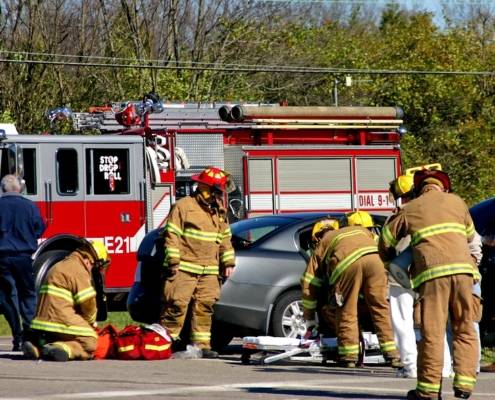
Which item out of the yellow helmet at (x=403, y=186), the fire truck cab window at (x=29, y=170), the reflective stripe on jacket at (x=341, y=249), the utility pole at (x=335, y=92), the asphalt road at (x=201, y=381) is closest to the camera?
the asphalt road at (x=201, y=381)

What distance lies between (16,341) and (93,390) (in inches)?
154

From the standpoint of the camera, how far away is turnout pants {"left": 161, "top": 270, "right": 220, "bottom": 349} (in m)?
12.7

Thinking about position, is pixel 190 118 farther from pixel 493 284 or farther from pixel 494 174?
pixel 494 174

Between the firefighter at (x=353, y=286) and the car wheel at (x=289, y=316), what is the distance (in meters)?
1.11

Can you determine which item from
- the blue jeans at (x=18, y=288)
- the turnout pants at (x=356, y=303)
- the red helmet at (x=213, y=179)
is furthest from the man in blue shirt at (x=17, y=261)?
the turnout pants at (x=356, y=303)

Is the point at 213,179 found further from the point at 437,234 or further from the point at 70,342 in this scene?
the point at 437,234

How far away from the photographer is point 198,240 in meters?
12.9

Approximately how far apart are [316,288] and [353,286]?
31cm

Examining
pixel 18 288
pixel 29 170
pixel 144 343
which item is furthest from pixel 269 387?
pixel 29 170

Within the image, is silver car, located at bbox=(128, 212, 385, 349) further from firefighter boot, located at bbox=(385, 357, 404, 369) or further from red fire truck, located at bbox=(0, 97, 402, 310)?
red fire truck, located at bbox=(0, 97, 402, 310)

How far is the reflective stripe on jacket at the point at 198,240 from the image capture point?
12797mm

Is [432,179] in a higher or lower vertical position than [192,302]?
higher

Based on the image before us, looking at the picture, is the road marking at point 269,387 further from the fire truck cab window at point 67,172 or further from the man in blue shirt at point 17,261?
the fire truck cab window at point 67,172

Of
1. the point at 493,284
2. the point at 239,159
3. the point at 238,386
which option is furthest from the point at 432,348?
the point at 239,159
